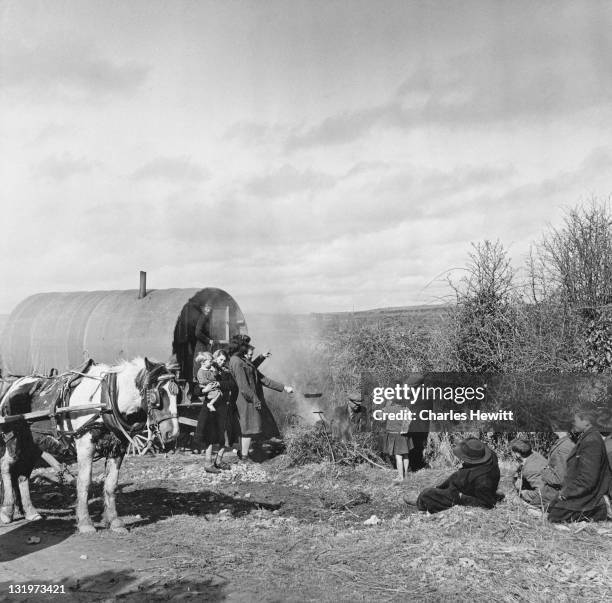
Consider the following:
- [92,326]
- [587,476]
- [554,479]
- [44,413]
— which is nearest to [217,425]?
[44,413]

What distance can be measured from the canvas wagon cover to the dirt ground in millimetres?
5156

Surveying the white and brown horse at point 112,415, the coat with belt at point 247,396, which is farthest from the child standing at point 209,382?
the white and brown horse at point 112,415

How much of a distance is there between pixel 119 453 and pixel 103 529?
3.00 feet

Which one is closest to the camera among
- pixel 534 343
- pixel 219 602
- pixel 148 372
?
pixel 219 602

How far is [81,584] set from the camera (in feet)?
19.6

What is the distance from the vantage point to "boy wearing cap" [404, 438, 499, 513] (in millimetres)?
8180

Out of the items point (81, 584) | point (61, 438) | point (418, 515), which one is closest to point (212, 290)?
point (61, 438)

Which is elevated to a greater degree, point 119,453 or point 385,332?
point 385,332

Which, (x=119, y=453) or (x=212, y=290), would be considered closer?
(x=119, y=453)

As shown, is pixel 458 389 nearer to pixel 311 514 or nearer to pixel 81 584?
pixel 311 514

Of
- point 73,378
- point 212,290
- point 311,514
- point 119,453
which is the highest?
point 212,290

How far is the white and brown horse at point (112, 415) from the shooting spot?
7.36m

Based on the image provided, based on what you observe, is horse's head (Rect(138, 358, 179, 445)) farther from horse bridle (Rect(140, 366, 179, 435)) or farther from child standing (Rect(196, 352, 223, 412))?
child standing (Rect(196, 352, 223, 412))

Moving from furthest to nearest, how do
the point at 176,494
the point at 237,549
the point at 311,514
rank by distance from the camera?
the point at 176,494, the point at 311,514, the point at 237,549
